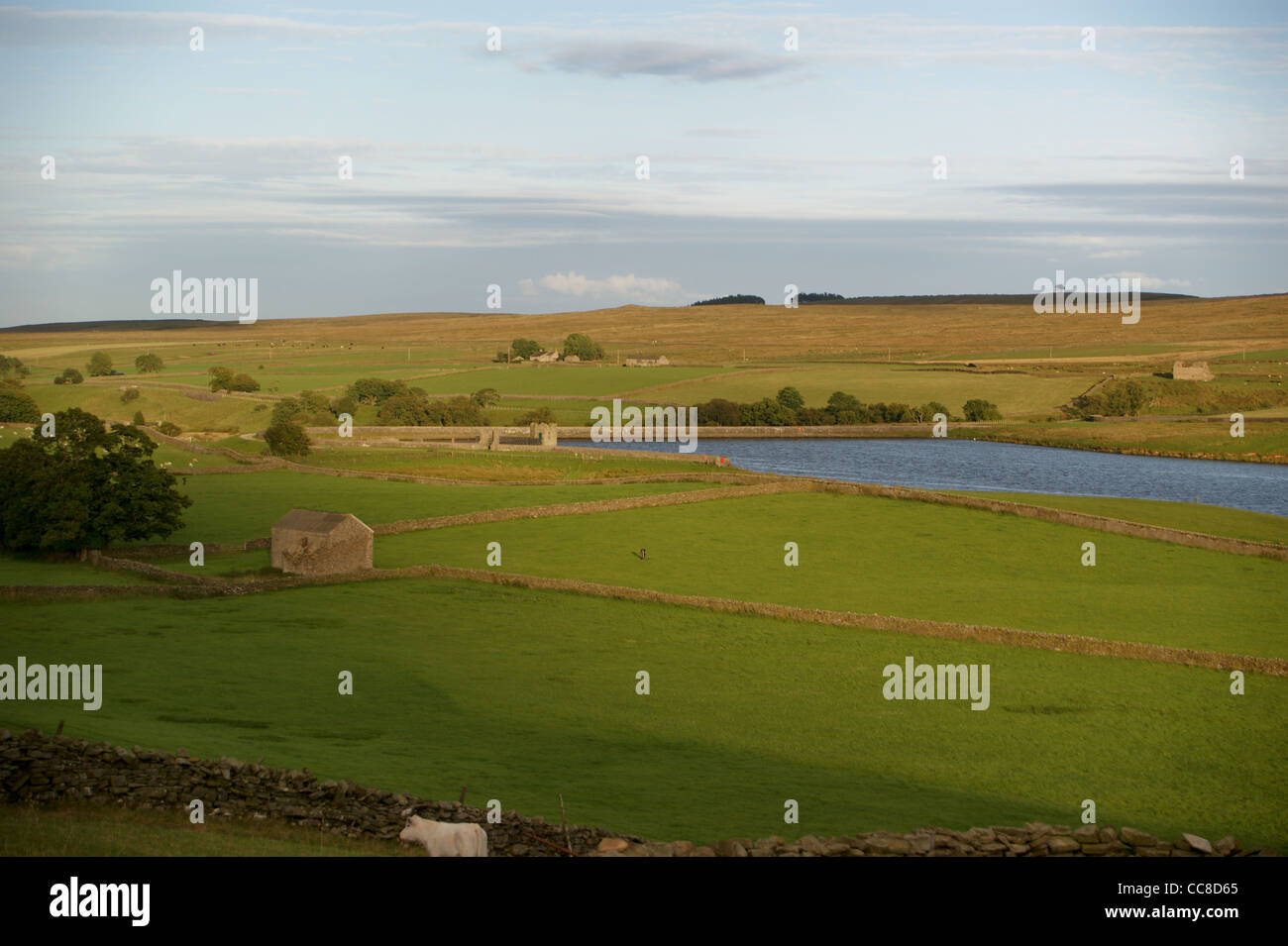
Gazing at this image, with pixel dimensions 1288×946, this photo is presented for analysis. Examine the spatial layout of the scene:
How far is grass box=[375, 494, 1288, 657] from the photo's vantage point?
3444 cm

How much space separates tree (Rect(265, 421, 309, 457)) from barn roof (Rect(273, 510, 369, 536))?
3697 centimetres

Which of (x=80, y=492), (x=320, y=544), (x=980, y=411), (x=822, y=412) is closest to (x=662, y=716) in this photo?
(x=320, y=544)

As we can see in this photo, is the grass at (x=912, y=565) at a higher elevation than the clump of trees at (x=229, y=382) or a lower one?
lower

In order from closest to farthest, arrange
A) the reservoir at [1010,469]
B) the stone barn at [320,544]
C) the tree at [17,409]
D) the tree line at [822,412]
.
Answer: the stone barn at [320,544]
the reservoir at [1010,469]
the tree at [17,409]
the tree line at [822,412]

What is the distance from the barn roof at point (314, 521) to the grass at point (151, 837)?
71.9ft

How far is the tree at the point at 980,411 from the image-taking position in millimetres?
119688

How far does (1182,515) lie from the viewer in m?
56.0

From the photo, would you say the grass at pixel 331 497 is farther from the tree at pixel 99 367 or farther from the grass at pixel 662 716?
the tree at pixel 99 367

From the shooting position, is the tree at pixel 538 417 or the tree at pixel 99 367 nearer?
the tree at pixel 538 417

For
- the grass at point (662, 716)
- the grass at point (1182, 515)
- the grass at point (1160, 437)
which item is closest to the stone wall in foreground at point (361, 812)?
the grass at point (662, 716)

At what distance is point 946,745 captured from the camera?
74.3 feet

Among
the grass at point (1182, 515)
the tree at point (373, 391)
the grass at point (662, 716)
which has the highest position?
the tree at point (373, 391)

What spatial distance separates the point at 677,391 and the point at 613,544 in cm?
8701
